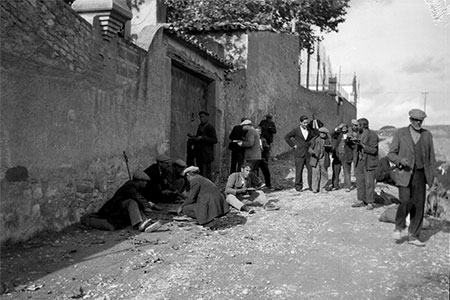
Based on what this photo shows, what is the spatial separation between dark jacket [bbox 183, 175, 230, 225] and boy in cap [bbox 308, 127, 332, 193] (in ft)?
10.6

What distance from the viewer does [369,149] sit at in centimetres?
780

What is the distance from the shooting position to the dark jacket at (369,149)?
25.7 feet

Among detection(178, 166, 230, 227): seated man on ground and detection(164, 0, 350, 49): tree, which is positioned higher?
detection(164, 0, 350, 49): tree

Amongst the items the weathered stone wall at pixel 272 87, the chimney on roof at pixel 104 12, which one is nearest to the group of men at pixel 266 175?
the weathered stone wall at pixel 272 87

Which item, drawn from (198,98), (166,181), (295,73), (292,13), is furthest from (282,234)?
(292,13)

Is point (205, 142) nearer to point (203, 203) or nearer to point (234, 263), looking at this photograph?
point (203, 203)

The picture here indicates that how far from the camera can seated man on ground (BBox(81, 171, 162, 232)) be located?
21.1ft

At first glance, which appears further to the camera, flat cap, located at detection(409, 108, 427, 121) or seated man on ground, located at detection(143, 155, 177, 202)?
seated man on ground, located at detection(143, 155, 177, 202)

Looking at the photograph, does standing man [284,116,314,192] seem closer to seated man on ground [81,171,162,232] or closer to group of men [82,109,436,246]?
group of men [82,109,436,246]

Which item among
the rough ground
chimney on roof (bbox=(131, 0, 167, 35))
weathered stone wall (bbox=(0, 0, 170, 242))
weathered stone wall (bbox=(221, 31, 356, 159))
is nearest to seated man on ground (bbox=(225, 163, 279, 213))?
the rough ground

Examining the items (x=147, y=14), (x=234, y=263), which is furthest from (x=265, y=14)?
(x=234, y=263)

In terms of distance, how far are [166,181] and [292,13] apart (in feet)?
44.3

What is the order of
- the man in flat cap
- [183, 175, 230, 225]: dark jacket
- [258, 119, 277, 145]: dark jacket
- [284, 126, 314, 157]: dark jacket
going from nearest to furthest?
[183, 175, 230, 225]: dark jacket, the man in flat cap, [284, 126, 314, 157]: dark jacket, [258, 119, 277, 145]: dark jacket

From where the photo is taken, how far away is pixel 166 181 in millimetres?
8555
